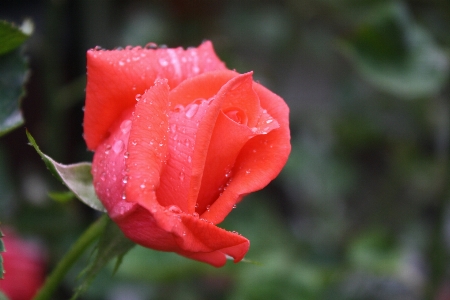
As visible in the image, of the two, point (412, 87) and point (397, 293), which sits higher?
point (412, 87)

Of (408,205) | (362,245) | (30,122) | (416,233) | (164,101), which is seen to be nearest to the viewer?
(164,101)

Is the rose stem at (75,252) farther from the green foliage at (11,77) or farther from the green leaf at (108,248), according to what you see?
the green foliage at (11,77)

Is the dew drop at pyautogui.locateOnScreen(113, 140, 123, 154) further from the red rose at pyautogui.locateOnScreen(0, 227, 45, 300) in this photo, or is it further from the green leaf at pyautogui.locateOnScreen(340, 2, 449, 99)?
the green leaf at pyautogui.locateOnScreen(340, 2, 449, 99)

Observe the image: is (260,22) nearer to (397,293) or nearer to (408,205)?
(408,205)

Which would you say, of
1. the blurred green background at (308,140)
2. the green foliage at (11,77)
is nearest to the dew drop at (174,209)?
the green foliage at (11,77)

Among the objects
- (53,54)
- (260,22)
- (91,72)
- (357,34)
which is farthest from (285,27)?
(91,72)
